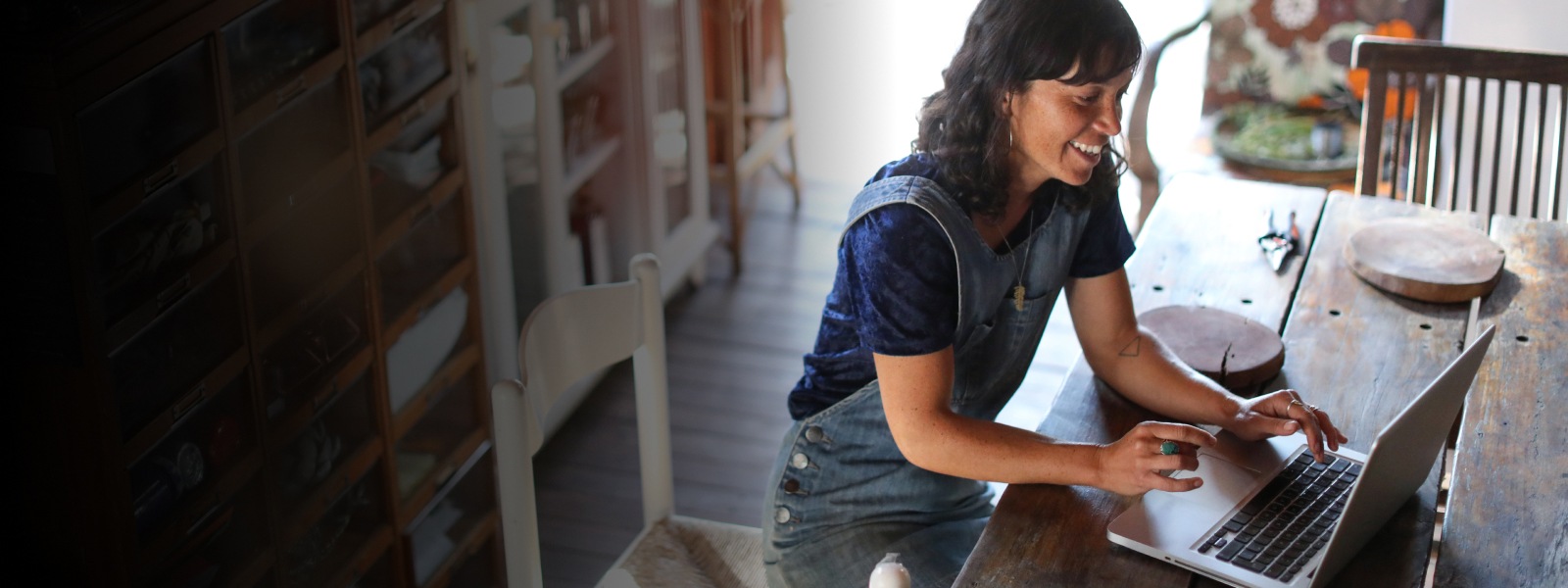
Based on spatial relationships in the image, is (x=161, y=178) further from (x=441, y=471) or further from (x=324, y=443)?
(x=441, y=471)

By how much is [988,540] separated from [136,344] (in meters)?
1.02

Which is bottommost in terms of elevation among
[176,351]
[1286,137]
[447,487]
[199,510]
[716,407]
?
[716,407]

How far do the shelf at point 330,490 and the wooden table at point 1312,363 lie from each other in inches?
42.1

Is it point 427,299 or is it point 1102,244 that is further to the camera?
point 427,299

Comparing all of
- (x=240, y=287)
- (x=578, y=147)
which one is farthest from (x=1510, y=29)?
(x=240, y=287)

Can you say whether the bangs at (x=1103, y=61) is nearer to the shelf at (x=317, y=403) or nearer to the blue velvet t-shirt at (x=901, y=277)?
the blue velvet t-shirt at (x=901, y=277)

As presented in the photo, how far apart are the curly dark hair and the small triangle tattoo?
0.91 feet

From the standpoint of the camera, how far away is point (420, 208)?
2.28m

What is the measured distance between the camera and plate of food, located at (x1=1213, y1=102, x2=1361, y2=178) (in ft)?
13.2

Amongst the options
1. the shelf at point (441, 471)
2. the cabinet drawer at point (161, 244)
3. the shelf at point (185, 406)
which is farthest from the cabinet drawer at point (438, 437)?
the cabinet drawer at point (161, 244)

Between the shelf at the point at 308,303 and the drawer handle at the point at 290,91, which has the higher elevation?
the drawer handle at the point at 290,91

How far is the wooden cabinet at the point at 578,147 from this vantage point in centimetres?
272

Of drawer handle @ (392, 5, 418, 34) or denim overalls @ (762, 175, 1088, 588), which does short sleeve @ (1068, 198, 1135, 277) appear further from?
drawer handle @ (392, 5, 418, 34)

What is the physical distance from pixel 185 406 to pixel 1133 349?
1.16 meters
